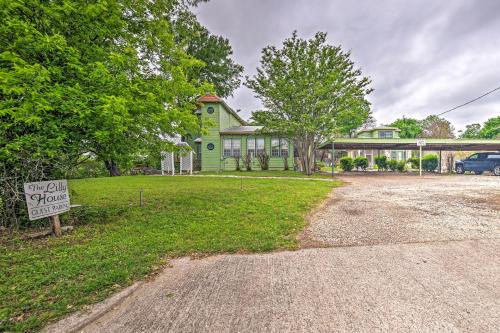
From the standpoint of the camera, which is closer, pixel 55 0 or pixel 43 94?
pixel 43 94

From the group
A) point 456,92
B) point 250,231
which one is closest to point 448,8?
point 250,231

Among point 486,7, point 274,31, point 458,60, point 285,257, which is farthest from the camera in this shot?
point 458,60

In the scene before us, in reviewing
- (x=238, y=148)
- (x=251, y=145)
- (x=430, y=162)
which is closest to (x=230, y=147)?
(x=238, y=148)

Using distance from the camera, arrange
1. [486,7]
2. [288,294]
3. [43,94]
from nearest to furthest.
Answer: [288,294] → [43,94] → [486,7]

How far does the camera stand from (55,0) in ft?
11.6

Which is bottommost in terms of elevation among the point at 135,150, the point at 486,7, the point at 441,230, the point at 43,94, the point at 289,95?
the point at 441,230

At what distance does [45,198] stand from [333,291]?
4800 millimetres

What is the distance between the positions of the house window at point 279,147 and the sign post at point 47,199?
1631 cm

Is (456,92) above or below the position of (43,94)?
above

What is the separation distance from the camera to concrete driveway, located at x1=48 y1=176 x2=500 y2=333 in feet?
5.86

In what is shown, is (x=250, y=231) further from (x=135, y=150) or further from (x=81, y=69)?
(x=81, y=69)

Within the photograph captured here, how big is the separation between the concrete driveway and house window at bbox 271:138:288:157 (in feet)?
50.7

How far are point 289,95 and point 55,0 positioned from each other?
13.0 meters

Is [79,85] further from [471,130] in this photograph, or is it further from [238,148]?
[471,130]
